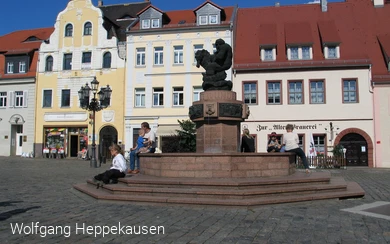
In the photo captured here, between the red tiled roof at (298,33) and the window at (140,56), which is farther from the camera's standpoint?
the window at (140,56)

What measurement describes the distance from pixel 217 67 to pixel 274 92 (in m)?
18.3

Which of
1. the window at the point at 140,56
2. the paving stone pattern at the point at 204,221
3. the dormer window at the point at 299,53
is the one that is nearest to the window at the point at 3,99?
the window at the point at 140,56

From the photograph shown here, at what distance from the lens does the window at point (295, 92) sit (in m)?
29.4

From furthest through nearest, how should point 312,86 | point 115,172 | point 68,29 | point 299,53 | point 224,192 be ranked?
1. point 68,29
2. point 299,53
3. point 312,86
4. point 115,172
5. point 224,192

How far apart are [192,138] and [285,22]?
17.1 meters

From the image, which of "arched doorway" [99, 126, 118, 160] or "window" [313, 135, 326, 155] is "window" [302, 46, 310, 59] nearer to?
"window" [313, 135, 326, 155]

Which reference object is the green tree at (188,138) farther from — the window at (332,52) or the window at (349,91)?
the window at (332,52)

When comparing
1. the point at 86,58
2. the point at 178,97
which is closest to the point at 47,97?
the point at 86,58

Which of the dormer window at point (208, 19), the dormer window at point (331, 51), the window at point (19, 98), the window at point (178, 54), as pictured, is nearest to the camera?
the dormer window at point (331, 51)

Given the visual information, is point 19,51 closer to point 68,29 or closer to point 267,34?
point 68,29

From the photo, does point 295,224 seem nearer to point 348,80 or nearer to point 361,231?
point 361,231

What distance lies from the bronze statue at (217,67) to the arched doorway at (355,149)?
63.1ft

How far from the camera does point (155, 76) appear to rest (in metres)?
32.6

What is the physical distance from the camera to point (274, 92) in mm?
29766
